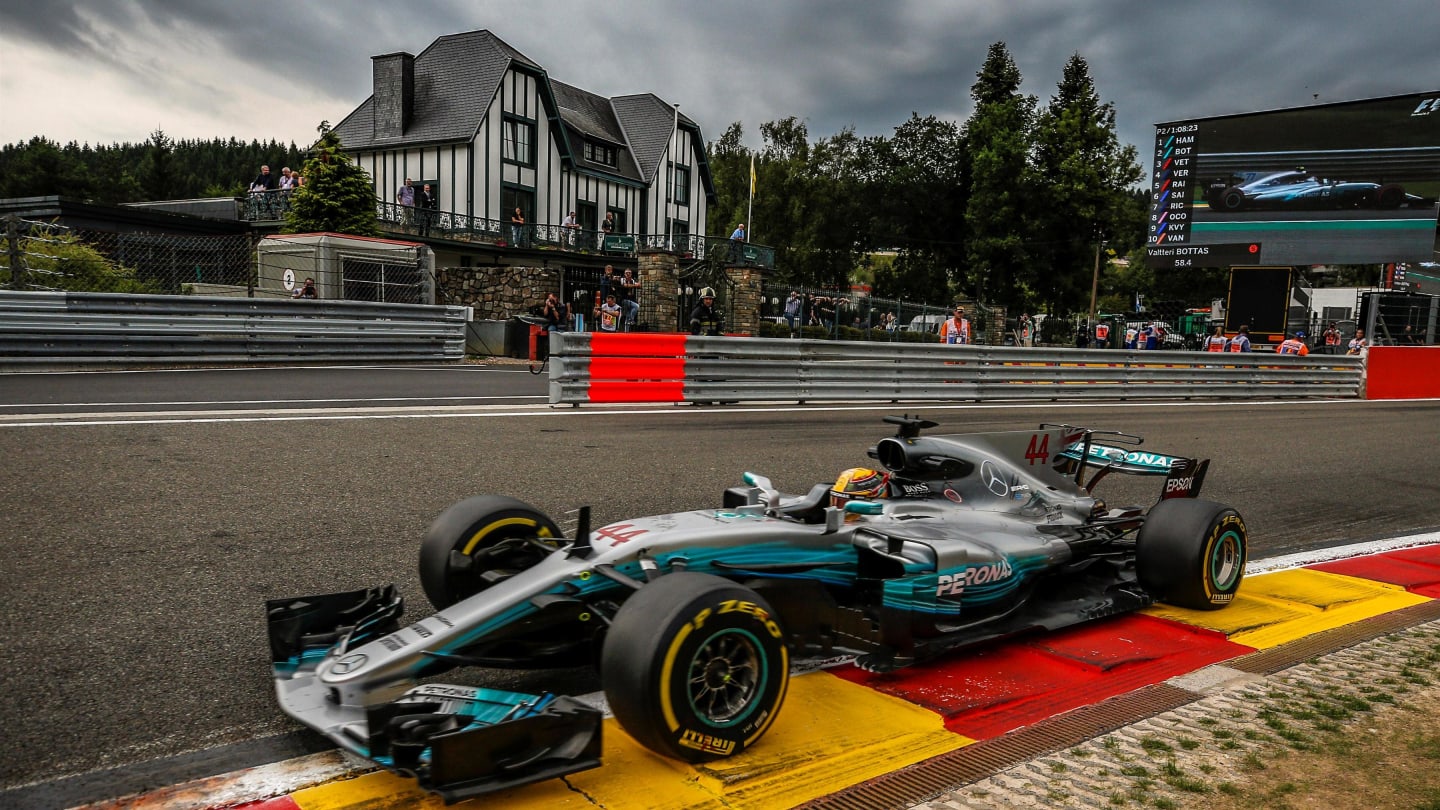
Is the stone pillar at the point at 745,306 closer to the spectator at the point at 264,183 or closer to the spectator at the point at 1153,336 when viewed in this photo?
the spectator at the point at 1153,336

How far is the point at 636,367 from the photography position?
460 inches

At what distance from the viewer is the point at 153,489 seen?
570 centimetres

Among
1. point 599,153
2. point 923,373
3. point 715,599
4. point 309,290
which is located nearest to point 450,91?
point 599,153

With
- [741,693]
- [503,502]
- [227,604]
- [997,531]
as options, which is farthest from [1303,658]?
[227,604]

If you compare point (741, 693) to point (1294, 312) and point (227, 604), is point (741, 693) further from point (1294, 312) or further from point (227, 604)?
point (1294, 312)

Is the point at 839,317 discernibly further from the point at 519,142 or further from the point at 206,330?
the point at 519,142

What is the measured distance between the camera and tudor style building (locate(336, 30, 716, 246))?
34.4m

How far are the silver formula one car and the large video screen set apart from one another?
27892 mm

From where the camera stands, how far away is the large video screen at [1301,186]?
2675cm

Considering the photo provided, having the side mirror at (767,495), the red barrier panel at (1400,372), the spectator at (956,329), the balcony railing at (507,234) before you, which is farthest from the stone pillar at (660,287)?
the side mirror at (767,495)

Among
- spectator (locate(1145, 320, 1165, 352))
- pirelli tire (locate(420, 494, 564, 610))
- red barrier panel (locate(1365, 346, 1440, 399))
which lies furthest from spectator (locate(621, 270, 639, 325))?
pirelli tire (locate(420, 494, 564, 610))

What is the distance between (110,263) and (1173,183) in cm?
2892

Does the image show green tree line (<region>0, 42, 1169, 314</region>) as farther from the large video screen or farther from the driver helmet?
the driver helmet

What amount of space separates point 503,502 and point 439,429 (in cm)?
536
